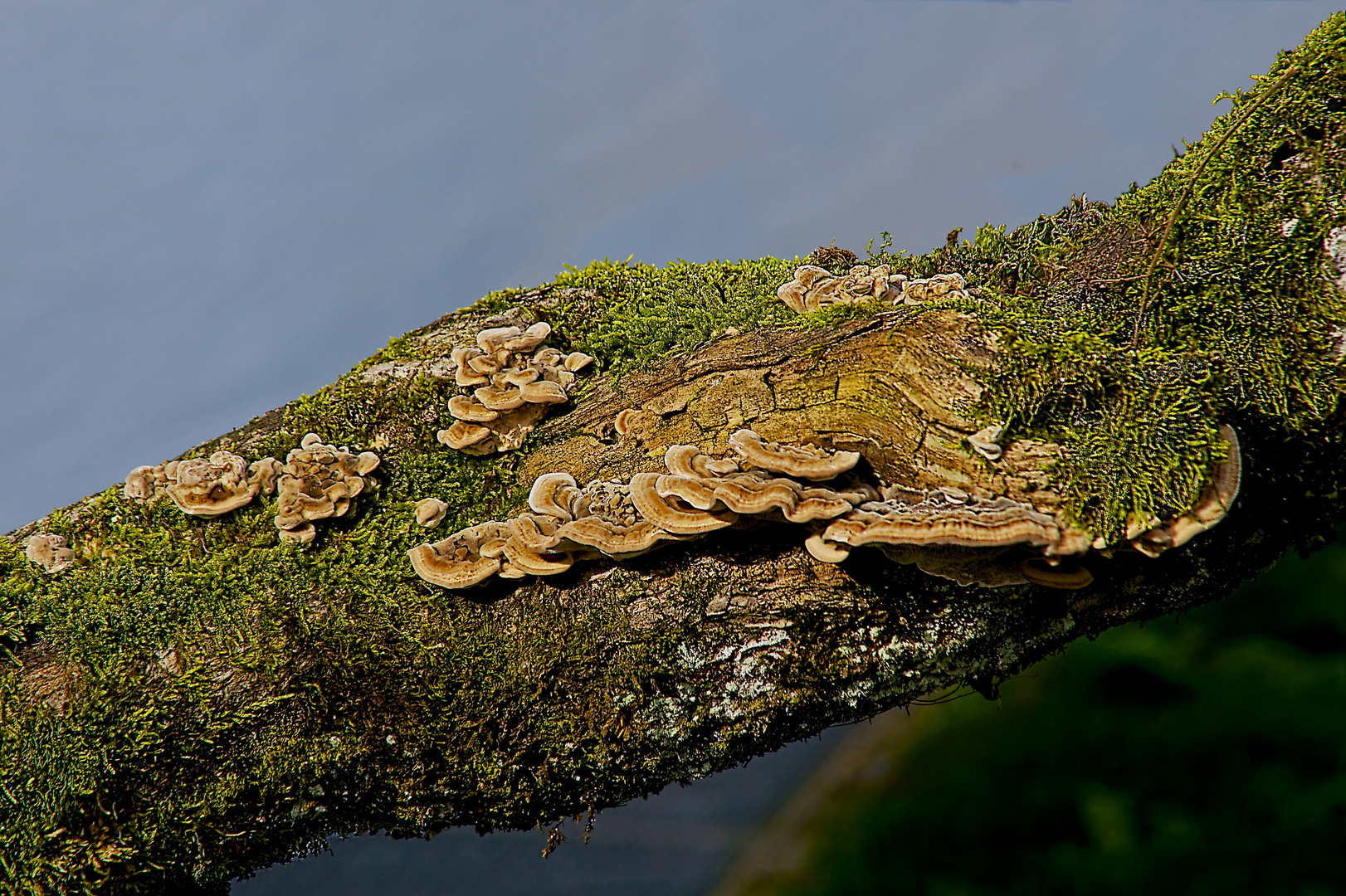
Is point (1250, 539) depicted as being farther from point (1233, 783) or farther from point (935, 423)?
point (1233, 783)

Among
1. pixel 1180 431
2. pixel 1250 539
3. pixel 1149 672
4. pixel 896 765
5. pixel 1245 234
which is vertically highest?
pixel 1245 234

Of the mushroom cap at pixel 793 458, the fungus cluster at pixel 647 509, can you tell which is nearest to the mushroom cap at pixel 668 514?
the fungus cluster at pixel 647 509

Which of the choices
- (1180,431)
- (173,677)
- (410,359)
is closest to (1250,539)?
(1180,431)

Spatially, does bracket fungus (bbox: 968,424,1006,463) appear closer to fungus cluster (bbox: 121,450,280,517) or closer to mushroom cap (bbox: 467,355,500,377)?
mushroom cap (bbox: 467,355,500,377)

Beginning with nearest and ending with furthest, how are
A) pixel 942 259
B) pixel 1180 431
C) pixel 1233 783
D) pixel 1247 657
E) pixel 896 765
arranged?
pixel 1180 431
pixel 942 259
pixel 1233 783
pixel 1247 657
pixel 896 765

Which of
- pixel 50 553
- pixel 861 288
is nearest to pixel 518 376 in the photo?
pixel 861 288

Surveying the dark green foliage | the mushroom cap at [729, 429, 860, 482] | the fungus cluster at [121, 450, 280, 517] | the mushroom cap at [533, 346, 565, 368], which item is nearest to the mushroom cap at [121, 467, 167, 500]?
the fungus cluster at [121, 450, 280, 517]
